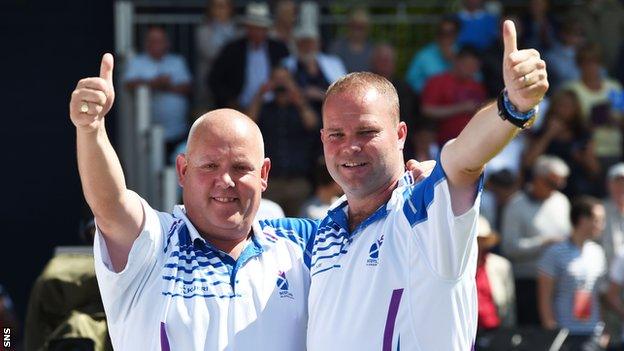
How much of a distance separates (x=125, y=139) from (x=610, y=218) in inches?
177

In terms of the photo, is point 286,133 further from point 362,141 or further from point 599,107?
point 362,141

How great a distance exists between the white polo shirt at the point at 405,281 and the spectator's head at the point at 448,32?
7.88m

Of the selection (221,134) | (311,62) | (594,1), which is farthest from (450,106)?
(221,134)

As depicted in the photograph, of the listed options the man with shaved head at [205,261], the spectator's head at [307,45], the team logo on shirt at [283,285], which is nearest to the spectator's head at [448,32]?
the spectator's head at [307,45]

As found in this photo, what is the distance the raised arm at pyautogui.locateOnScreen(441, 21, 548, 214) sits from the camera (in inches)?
163

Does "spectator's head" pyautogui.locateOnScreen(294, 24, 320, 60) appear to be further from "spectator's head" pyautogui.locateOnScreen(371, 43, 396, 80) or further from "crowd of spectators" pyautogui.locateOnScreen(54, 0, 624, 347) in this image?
"spectator's head" pyautogui.locateOnScreen(371, 43, 396, 80)

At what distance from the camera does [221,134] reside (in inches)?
209

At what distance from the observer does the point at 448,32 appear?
42.0ft

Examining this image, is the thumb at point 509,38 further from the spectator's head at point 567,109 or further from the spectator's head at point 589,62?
the spectator's head at point 589,62

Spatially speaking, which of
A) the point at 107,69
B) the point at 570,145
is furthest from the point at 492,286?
the point at 107,69

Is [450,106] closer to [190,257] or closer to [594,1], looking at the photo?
[594,1]

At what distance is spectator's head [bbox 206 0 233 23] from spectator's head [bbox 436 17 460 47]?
2095mm

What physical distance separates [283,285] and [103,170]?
3.22 feet

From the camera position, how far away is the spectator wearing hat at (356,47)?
12.8m
